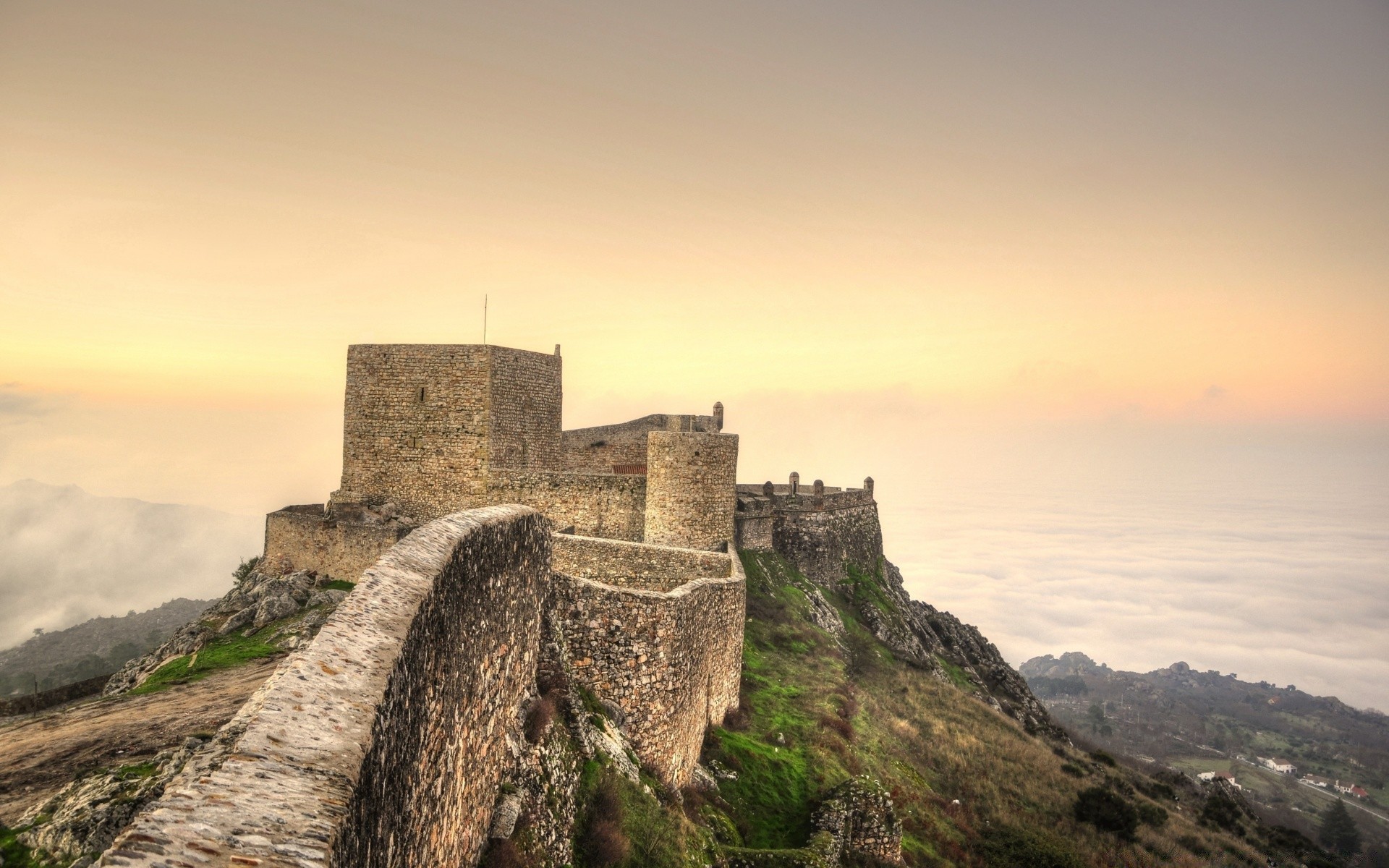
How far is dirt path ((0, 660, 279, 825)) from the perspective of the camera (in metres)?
6.28

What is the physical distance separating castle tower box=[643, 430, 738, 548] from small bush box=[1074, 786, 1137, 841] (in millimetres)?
13482

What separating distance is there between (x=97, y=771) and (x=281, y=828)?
213 inches

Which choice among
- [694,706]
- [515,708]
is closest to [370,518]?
[694,706]

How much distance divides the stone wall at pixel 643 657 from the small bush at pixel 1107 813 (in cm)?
1554

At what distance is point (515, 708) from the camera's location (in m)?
6.53

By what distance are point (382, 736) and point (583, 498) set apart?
1758 cm

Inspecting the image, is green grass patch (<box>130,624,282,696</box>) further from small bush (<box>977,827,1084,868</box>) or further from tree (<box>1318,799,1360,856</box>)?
tree (<box>1318,799,1360,856</box>)

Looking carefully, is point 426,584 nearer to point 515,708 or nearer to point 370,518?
point 515,708

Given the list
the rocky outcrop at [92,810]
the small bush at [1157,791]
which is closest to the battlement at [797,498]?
the small bush at [1157,791]

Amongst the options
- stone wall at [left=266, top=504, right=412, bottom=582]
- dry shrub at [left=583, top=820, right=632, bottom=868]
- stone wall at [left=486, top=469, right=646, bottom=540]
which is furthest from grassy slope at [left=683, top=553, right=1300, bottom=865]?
stone wall at [left=266, top=504, right=412, bottom=582]

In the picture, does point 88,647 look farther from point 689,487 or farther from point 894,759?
point 894,759

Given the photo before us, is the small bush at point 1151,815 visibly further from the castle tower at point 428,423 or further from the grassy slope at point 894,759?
the castle tower at point 428,423

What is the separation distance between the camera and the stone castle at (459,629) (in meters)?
2.73

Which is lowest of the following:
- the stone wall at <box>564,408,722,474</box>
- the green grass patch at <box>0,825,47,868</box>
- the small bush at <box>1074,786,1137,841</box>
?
the small bush at <box>1074,786,1137,841</box>
